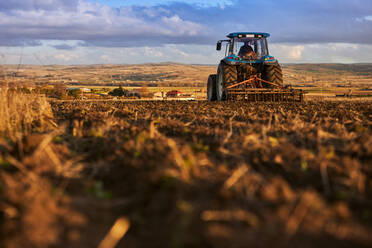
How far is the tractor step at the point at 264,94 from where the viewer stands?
13516 mm

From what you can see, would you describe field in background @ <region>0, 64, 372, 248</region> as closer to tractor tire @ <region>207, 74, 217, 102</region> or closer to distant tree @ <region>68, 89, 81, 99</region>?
tractor tire @ <region>207, 74, 217, 102</region>

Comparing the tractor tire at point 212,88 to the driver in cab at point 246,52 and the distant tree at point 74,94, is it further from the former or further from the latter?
the distant tree at point 74,94

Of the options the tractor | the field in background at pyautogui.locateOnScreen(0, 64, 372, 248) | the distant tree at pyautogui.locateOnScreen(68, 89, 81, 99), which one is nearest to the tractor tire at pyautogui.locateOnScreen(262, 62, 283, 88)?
the tractor

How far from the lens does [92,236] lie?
6.81ft

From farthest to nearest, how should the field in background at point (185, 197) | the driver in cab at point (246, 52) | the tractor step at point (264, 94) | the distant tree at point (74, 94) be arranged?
1. the distant tree at point (74, 94)
2. the driver in cab at point (246, 52)
3. the tractor step at point (264, 94)
4. the field in background at point (185, 197)

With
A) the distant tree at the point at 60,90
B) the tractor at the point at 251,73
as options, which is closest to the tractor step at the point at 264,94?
the tractor at the point at 251,73

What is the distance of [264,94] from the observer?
14.1m

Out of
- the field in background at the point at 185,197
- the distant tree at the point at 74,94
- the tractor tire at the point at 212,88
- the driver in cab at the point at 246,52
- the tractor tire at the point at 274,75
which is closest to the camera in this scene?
the field in background at the point at 185,197

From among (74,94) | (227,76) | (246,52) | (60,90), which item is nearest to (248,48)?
(246,52)

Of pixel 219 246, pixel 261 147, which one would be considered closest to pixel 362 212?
pixel 219 246

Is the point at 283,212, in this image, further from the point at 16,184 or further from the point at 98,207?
the point at 16,184

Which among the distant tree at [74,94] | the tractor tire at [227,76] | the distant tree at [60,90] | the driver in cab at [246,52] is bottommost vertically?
the distant tree at [74,94]

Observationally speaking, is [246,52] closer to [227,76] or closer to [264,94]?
[227,76]

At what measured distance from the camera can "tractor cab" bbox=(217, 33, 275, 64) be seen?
48.9 ft
